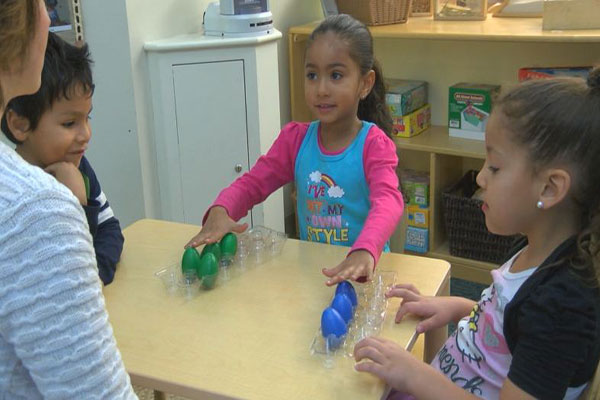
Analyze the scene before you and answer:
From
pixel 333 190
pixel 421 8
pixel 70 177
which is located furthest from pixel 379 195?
pixel 421 8

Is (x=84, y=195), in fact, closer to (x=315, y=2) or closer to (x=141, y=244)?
(x=141, y=244)

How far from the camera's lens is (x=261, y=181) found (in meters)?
1.79

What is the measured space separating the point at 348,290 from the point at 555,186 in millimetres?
410

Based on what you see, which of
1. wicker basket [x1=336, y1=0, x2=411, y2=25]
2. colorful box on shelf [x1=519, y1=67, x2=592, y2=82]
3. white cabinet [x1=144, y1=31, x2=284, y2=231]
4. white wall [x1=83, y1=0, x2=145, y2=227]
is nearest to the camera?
white wall [x1=83, y1=0, x2=145, y2=227]

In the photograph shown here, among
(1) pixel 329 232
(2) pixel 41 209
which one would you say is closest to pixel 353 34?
(1) pixel 329 232

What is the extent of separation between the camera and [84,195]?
1446mm

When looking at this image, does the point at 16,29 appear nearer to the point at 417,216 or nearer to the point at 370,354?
the point at 370,354

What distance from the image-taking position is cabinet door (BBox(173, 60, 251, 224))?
253cm

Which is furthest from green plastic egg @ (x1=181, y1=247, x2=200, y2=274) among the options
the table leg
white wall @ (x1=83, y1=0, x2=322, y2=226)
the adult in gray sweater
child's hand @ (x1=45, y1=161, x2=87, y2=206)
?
white wall @ (x1=83, y1=0, x2=322, y2=226)

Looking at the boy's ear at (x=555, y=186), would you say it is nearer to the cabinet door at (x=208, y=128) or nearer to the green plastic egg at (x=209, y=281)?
the green plastic egg at (x=209, y=281)

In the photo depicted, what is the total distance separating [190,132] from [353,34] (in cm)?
101

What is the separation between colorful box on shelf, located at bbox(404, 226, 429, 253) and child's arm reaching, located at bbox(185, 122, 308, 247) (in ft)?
4.36

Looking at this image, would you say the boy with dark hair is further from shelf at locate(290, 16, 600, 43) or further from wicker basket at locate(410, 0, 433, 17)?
wicker basket at locate(410, 0, 433, 17)

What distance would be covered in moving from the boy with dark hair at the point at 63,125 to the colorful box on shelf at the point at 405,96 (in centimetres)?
170
